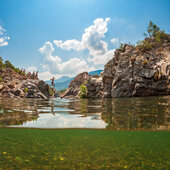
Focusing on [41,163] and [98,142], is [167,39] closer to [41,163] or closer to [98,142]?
[98,142]

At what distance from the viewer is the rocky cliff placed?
24.5 m

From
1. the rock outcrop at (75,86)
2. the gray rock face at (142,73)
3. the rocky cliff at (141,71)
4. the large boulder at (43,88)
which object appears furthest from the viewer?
the rock outcrop at (75,86)

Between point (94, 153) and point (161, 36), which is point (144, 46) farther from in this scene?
point (94, 153)

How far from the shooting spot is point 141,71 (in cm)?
2730

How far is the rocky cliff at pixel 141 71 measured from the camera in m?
24.5

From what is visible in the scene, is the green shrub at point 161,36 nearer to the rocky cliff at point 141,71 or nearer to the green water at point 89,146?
the rocky cliff at point 141,71

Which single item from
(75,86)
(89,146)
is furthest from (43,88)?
(89,146)

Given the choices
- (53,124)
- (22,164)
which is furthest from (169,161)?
(53,124)

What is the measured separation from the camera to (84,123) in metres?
6.71

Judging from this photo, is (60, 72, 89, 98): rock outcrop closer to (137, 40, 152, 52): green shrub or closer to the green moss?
(137, 40, 152, 52): green shrub

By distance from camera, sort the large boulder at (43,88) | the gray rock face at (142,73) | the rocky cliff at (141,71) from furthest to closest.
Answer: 1. the large boulder at (43,88)
2. the rocky cliff at (141,71)
3. the gray rock face at (142,73)

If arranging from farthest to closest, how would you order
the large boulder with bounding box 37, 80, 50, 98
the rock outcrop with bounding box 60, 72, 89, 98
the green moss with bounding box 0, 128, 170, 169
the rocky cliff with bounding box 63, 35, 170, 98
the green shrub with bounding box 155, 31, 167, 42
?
the rock outcrop with bounding box 60, 72, 89, 98 < the large boulder with bounding box 37, 80, 50, 98 < the green shrub with bounding box 155, 31, 167, 42 < the rocky cliff with bounding box 63, 35, 170, 98 < the green moss with bounding box 0, 128, 170, 169

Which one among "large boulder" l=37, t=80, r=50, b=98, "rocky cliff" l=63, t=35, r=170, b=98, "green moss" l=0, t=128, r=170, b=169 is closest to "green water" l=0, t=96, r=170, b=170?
"green moss" l=0, t=128, r=170, b=169

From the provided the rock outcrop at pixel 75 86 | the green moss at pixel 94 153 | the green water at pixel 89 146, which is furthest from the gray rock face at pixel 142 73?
the rock outcrop at pixel 75 86
